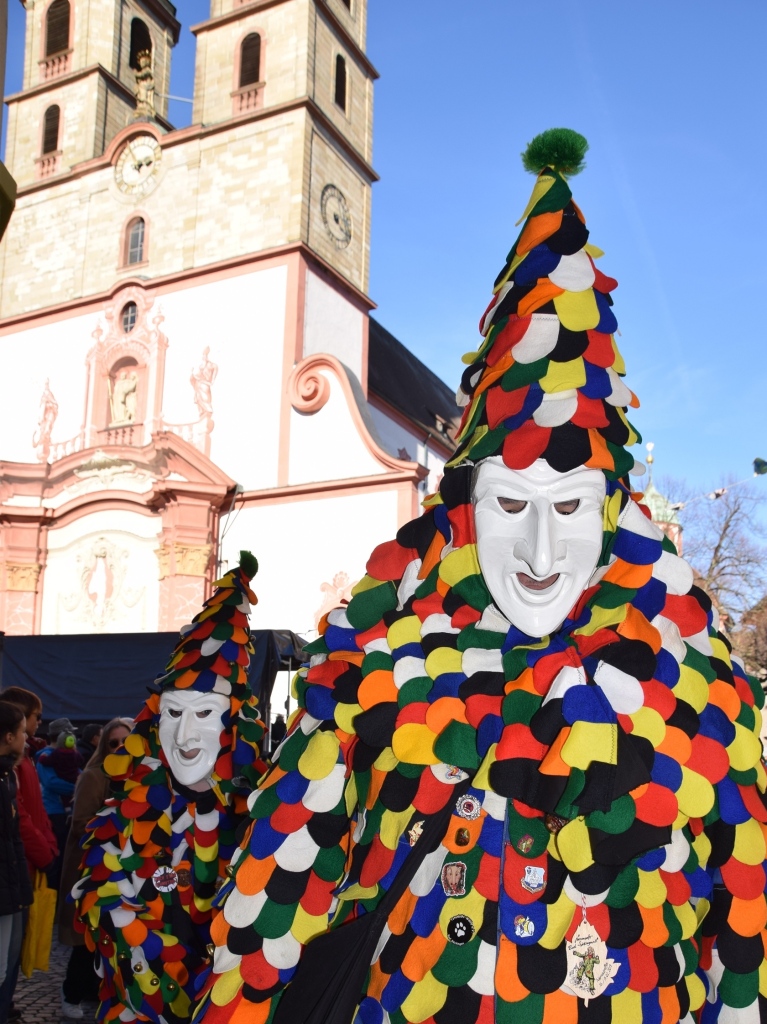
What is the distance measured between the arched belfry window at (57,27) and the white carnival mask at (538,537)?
20280mm

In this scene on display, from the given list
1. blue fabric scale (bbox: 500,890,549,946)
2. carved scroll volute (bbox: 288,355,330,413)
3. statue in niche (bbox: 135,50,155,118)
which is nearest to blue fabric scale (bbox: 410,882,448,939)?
blue fabric scale (bbox: 500,890,549,946)

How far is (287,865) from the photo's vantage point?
1.66 metres

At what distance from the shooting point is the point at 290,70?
1502 centimetres

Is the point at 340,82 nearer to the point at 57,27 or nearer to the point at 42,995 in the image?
the point at 57,27

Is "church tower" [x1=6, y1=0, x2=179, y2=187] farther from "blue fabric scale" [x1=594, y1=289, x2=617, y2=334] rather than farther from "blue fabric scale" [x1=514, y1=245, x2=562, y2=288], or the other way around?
"blue fabric scale" [x1=594, y1=289, x2=617, y2=334]

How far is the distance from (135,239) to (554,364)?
15666 millimetres

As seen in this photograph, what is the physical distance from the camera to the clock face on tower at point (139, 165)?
15906mm

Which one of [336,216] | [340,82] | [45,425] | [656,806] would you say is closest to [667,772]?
[656,806]

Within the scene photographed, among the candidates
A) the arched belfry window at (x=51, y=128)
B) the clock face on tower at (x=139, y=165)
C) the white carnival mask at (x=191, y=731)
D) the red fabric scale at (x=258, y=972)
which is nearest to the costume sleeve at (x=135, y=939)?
the white carnival mask at (x=191, y=731)

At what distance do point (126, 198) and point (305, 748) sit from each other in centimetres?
1611

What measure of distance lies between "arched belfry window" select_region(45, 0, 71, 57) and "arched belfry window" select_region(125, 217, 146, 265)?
5442mm

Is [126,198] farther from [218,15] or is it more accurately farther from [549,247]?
[549,247]

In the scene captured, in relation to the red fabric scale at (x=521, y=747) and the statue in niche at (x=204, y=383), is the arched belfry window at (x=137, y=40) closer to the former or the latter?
the statue in niche at (x=204, y=383)

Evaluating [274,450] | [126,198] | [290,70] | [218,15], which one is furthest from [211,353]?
[218,15]
